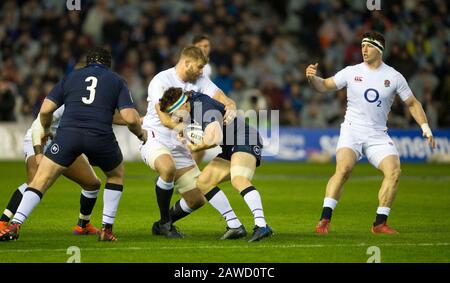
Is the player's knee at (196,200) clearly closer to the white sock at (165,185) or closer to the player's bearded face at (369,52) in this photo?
the white sock at (165,185)

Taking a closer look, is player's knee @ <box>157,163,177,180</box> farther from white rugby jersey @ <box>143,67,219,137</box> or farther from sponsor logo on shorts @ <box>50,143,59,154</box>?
sponsor logo on shorts @ <box>50,143,59,154</box>

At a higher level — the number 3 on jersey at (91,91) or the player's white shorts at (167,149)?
the number 3 on jersey at (91,91)

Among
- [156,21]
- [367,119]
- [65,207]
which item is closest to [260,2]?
[156,21]

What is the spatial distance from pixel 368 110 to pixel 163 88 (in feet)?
8.93

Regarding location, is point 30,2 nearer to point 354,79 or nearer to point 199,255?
point 354,79

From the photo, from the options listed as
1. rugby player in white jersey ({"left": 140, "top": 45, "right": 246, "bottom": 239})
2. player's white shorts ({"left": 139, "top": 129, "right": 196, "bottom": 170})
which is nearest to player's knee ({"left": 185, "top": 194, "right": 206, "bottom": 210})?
rugby player in white jersey ({"left": 140, "top": 45, "right": 246, "bottom": 239})

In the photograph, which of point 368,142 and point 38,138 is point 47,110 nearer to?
point 38,138

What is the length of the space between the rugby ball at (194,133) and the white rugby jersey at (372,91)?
2.40 metres

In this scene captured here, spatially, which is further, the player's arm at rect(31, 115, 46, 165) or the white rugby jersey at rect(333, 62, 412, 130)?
the white rugby jersey at rect(333, 62, 412, 130)

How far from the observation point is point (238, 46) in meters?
29.2

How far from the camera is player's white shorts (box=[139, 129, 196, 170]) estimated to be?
1224cm

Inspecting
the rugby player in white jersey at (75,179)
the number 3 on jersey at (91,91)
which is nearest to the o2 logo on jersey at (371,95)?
the rugby player in white jersey at (75,179)

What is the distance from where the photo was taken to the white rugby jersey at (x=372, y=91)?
1308cm
